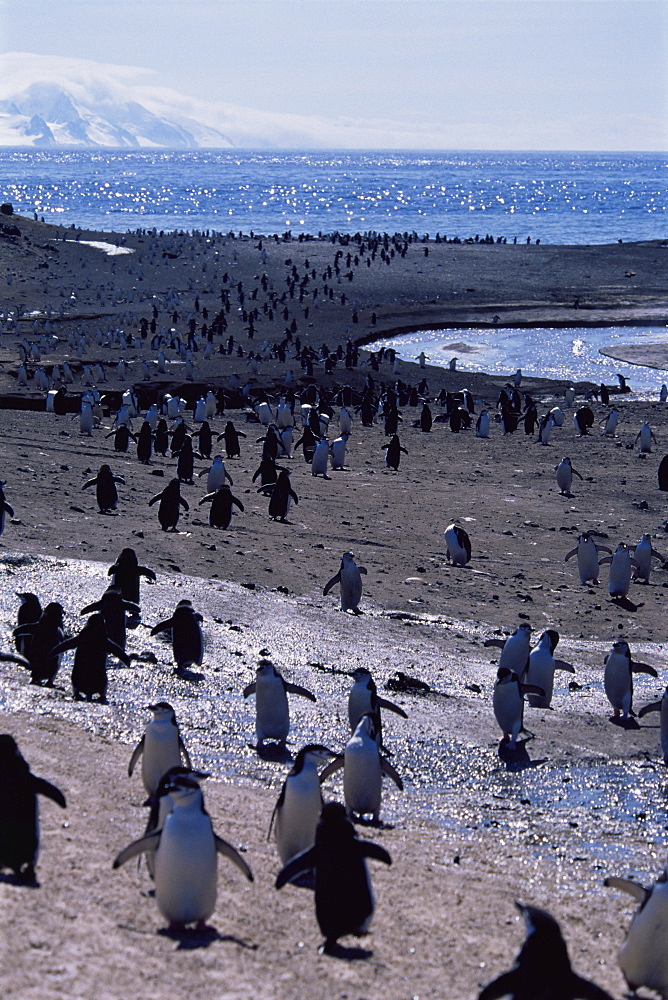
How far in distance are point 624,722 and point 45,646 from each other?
393 cm

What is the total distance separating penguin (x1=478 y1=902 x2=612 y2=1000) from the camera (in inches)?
150

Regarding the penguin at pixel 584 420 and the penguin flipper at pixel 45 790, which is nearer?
the penguin flipper at pixel 45 790

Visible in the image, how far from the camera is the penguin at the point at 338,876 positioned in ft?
14.6

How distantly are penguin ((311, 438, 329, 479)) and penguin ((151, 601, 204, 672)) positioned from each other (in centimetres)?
908

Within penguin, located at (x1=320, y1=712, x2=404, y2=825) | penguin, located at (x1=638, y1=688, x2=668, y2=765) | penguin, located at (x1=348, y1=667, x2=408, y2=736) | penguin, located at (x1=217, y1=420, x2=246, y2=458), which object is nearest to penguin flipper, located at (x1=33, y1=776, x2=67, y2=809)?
penguin, located at (x1=320, y1=712, x2=404, y2=825)

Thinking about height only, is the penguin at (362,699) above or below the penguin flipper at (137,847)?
below

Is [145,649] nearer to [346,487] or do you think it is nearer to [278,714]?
[278,714]

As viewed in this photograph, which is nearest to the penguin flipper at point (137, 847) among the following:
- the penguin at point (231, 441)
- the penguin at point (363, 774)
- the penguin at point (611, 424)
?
the penguin at point (363, 774)

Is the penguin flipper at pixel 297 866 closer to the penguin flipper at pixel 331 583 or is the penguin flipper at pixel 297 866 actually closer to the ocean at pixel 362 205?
the penguin flipper at pixel 331 583

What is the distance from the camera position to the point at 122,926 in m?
4.41

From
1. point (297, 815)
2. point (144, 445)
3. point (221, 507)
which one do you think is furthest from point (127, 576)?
point (144, 445)

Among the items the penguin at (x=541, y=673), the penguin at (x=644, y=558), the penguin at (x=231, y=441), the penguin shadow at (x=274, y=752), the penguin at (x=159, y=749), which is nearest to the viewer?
the penguin at (x=159, y=749)

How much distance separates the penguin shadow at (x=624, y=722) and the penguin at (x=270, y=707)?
8.37 ft

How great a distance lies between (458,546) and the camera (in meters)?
12.9
